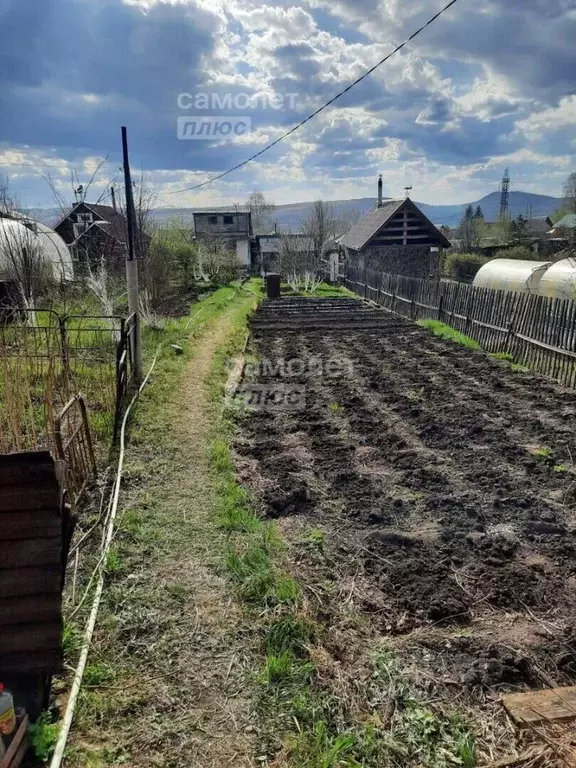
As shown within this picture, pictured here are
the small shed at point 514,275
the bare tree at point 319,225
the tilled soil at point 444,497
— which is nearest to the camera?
the tilled soil at point 444,497

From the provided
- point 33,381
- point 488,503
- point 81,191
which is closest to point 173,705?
point 488,503

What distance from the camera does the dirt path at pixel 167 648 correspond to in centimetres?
230

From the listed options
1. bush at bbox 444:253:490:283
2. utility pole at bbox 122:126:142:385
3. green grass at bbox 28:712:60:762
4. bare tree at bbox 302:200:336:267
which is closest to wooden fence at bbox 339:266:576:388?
utility pole at bbox 122:126:142:385

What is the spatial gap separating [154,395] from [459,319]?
8978mm

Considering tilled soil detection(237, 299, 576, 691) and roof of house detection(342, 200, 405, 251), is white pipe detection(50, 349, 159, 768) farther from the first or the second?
roof of house detection(342, 200, 405, 251)

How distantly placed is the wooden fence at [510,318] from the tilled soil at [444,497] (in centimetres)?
57

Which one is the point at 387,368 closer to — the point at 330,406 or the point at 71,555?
the point at 330,406

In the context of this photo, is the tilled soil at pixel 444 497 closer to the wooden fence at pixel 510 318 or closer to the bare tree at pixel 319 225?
the wooden fence at pixel 510 318

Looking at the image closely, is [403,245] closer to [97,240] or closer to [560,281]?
[560,281]

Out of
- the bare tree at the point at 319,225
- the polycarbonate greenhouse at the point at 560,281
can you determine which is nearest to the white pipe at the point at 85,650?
the polycarbonate greenhouse at the point at 560,281

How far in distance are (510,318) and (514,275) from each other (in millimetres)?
7943

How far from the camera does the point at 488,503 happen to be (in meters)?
4.62

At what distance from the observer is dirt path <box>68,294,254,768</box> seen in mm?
2297

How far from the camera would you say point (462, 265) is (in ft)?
106
